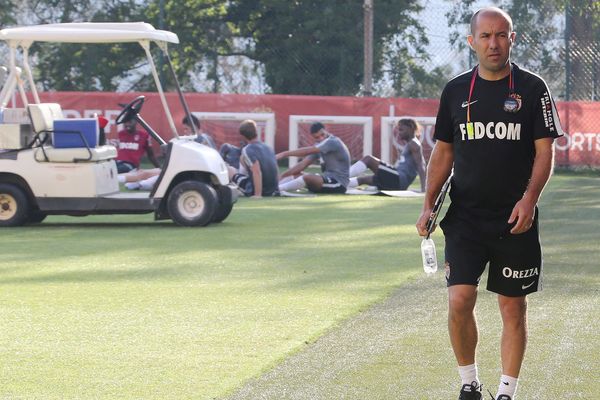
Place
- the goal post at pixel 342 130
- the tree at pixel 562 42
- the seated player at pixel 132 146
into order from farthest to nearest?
1. the tree at pixel 562 42
2. the goal post at pixel 342 130
3. the seated player at pixel 132 146

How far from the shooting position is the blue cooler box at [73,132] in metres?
14.3

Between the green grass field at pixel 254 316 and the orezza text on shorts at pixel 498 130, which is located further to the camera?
the green grass field at pixel 254 316

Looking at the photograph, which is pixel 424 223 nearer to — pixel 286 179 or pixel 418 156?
pixel 418 156

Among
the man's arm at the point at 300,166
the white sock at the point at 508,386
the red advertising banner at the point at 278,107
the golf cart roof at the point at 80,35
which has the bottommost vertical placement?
the man's arm at the point at 300,166

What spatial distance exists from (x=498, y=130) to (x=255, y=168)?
1340 cm

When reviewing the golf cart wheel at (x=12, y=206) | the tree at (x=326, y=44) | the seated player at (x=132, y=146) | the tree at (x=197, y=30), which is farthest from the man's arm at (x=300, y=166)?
the tree at (x=197, y=30)

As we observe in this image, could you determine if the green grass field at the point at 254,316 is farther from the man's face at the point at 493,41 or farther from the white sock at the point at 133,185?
the white sock at the point at 133,185

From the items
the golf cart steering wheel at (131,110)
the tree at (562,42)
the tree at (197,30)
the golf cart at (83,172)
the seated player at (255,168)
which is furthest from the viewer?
the tree at (197,30)

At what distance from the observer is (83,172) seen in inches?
567

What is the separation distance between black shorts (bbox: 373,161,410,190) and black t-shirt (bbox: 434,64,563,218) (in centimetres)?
1439

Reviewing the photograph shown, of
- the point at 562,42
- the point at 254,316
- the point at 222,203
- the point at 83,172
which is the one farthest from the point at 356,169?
the point at 254,316

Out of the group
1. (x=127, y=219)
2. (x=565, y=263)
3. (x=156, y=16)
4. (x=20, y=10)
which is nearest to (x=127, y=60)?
(x=156, y=16)

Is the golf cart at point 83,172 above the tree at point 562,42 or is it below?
below

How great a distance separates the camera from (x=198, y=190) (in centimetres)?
1455
